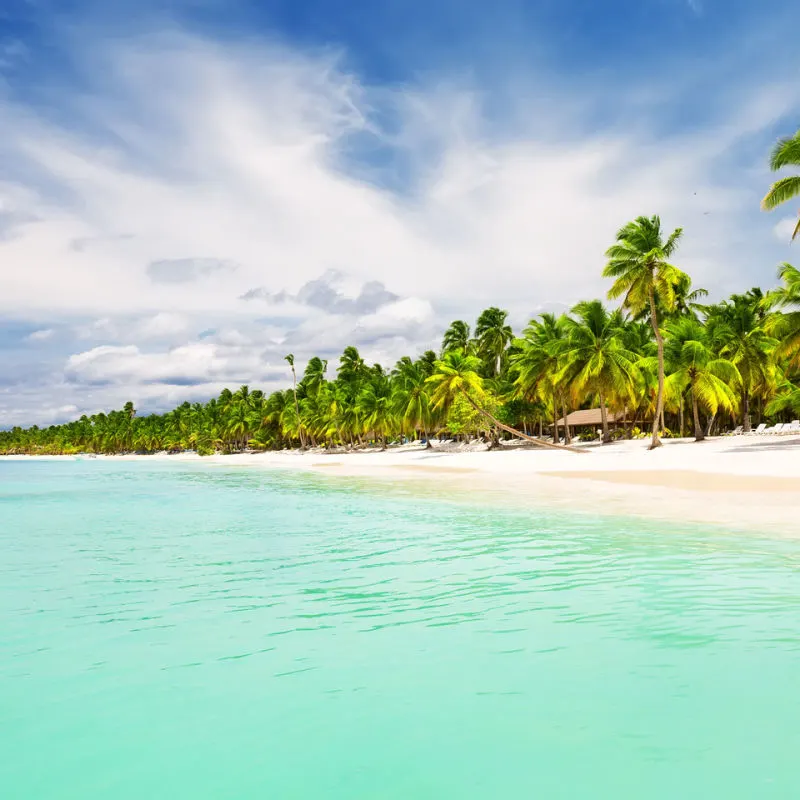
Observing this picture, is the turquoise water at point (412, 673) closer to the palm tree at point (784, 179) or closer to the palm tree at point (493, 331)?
the palm tree at point (784, 179)

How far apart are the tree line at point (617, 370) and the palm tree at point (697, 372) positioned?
0.08 metres

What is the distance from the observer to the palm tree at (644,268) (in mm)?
32219

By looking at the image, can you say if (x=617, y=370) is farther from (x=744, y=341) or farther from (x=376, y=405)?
(x=376, y=405)

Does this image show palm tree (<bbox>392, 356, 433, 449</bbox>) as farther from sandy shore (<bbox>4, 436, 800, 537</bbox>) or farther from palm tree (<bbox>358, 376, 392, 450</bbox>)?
sandy shore (<bbox>4, 436, 800, 537</bbox>)

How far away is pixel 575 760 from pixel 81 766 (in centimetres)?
305

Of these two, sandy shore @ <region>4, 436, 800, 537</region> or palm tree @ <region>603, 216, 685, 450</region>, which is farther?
palm tree @ <region>603, 216, 685, 450</region>

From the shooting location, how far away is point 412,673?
5227 millimetres

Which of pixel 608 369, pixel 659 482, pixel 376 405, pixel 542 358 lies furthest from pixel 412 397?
pixel 659 482

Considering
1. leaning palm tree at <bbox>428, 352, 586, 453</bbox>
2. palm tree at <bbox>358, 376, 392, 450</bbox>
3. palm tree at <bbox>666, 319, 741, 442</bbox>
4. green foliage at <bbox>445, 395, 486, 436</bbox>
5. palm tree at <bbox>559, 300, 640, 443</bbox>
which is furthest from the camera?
palm tree at <bbox>358, 376, 392, 450</bbox>

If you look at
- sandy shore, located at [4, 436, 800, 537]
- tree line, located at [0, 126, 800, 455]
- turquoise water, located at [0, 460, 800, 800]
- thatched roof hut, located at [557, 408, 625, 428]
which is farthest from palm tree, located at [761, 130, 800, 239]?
thatched roof hut, located at [557, 408, 625, 428]

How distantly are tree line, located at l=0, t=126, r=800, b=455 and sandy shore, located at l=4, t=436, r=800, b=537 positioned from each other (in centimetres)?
400

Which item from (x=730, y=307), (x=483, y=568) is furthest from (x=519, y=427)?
(x=483, y=568)

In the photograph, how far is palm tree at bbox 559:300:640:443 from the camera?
3728 centimetres

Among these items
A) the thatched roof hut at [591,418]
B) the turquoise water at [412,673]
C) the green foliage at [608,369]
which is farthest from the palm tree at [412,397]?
the turquoise water at [412,673]
